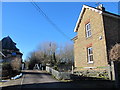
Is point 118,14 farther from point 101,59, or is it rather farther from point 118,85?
point 118,85

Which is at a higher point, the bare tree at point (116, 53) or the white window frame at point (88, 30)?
the white window frame at point (88, 30)

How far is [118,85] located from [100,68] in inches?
198

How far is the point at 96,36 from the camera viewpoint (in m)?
15.2

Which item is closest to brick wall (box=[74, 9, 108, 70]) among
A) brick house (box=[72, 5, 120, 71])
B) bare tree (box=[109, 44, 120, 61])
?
brick house (box=[72, 5, 120, 71])

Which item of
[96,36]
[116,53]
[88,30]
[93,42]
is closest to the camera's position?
[116,53]

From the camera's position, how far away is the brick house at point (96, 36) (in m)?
14.1

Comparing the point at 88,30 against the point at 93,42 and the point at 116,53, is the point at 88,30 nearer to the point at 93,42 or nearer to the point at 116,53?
the point at 93,42

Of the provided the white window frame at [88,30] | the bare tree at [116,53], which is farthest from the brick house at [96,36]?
the bare tree at [116,53]

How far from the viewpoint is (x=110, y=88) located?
8.72 m

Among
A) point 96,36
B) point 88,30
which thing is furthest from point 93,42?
point 88,30

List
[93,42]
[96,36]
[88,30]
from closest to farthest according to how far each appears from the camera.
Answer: [96,36] → [93,42] → [88,30]

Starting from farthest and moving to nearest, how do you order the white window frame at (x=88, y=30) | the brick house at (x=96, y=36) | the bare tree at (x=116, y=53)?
the white window frame at (x=88, y=30) < the brick house at (x=96, y=36) < the bare tree at (x=116, y=53)

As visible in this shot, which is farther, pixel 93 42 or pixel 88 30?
pixel 88 30

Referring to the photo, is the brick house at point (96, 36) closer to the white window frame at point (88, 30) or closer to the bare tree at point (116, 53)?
the white window frame at point (88, 30)
